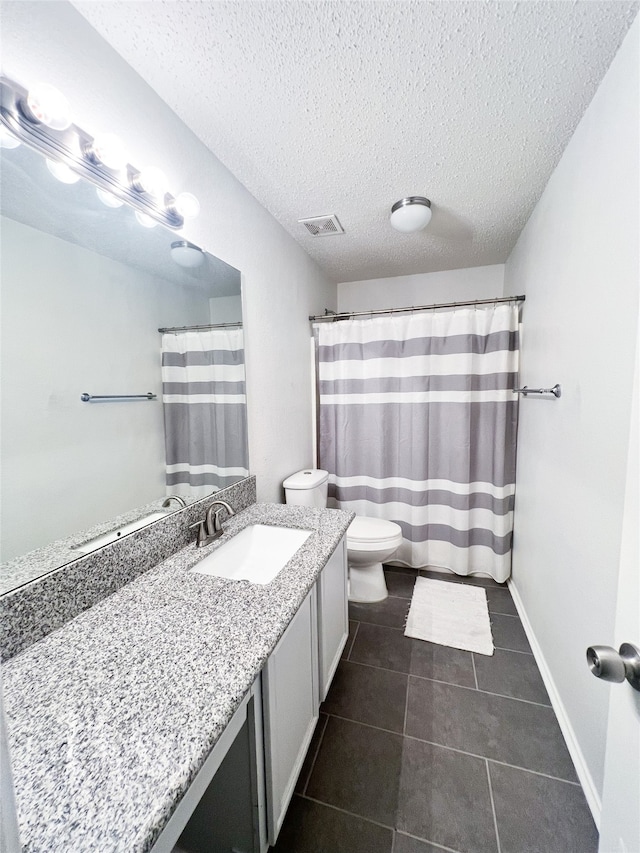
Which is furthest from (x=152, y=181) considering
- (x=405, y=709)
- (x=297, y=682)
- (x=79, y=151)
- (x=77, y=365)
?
(x=405, y=709)

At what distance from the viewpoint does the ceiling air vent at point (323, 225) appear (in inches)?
74.5

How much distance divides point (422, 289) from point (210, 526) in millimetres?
2610

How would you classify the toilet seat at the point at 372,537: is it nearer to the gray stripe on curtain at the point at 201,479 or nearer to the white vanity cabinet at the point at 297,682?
the white vanity cabinet at the point at 297,682

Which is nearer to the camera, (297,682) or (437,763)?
(297,682)

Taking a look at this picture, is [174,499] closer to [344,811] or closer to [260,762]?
[260,762]

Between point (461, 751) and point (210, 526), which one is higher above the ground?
point (210, 526)

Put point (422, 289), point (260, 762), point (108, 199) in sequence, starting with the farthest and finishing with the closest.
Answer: point (422, 289), point (108, 199), point (260, 762)

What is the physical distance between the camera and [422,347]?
2238 mm

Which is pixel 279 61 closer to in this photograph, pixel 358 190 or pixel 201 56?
pixel 201 56

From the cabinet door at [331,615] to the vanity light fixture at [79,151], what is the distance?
1.41 m

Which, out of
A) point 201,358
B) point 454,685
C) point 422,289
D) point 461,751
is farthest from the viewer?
point 422,289

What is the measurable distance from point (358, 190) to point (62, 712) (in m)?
2.11

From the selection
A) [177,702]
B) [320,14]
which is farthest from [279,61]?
[177,702]

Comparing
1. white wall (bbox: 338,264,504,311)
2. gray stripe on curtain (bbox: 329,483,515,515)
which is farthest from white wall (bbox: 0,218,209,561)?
white wall (bbox: 338,264,504,311)
